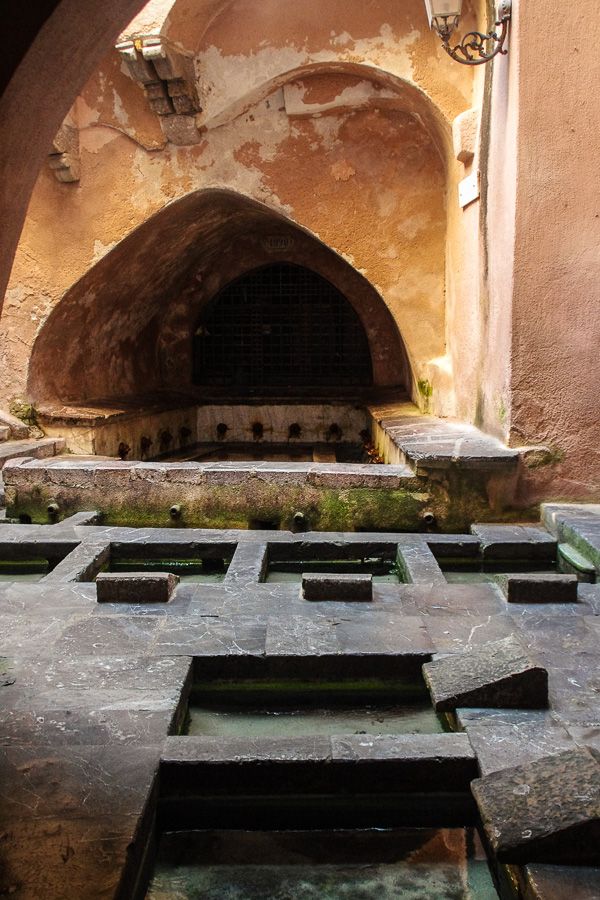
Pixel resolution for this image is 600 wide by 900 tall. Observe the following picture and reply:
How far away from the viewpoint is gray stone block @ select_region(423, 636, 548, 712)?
105 inches

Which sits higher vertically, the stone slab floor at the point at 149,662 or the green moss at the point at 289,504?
the green moss at the point at 289,504

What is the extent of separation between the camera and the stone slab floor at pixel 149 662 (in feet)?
6.31

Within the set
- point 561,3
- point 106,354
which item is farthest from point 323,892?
point 106,354

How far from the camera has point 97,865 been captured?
1.82 meters

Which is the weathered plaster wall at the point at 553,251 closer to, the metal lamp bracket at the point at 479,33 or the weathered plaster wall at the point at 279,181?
the metal lamp bracket at the point at 479,33

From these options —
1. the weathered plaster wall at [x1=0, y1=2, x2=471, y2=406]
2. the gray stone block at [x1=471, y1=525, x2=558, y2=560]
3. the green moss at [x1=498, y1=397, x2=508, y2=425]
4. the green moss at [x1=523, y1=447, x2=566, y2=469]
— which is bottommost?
the gray stone block at [x1=471, y1=525, x2=558, y2=560]

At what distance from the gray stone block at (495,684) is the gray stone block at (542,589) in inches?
37.8

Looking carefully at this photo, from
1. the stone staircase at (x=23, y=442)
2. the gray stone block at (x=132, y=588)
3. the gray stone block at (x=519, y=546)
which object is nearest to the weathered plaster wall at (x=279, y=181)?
the stone staircase at (x=23, y=442)

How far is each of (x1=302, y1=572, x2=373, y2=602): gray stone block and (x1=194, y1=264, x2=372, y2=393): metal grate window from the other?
7.45 m

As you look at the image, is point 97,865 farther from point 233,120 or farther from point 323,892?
point 233,120

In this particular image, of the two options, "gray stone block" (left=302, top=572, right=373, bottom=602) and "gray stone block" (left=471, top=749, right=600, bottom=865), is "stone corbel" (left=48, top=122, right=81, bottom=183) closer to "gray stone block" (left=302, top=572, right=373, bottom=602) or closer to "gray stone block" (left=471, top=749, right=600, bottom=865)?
"gray stone block" (left=302, top=572, right=373, bottom=602)

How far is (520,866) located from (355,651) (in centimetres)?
130

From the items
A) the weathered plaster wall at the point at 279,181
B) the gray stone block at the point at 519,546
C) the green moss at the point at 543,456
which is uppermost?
the weathered plaster wall at the point at 279,181

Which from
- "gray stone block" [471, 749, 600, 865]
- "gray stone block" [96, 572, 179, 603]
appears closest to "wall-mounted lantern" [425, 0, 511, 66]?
"gray stone block" [96, 572, 179, 603]
